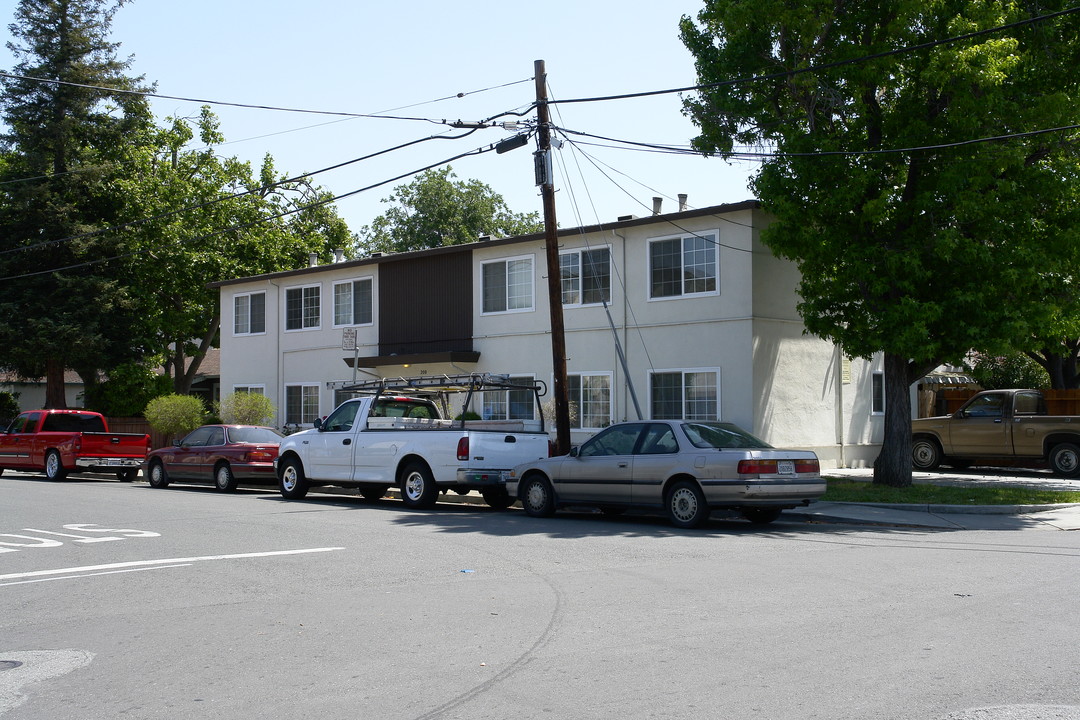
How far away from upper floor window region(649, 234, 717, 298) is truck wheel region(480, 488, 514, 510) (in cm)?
799

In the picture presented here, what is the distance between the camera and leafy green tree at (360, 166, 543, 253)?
6506cm

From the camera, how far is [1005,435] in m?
22.9

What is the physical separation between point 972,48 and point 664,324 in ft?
31.1

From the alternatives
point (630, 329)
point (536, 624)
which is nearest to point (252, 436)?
point (630, 329)

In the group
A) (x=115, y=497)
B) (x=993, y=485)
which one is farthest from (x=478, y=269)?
(x=993, y=485)

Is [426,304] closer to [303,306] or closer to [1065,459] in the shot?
[303,306]

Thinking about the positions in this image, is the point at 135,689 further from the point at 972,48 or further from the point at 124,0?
the point at 124,0

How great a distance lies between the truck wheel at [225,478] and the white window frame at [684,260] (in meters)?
10.1

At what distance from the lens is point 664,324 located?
77.2 feet

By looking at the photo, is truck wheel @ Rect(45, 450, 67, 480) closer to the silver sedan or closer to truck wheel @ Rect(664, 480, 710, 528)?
the silver sedan

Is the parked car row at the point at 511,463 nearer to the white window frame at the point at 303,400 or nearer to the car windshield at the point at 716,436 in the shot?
the car windshield at the point at 716,436

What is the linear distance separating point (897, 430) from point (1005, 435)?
5.10 meters

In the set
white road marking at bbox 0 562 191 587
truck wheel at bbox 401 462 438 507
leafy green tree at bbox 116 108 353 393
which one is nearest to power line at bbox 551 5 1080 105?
truck wheel at bbox 401 462 438 507

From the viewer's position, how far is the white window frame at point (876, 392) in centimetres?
2589
